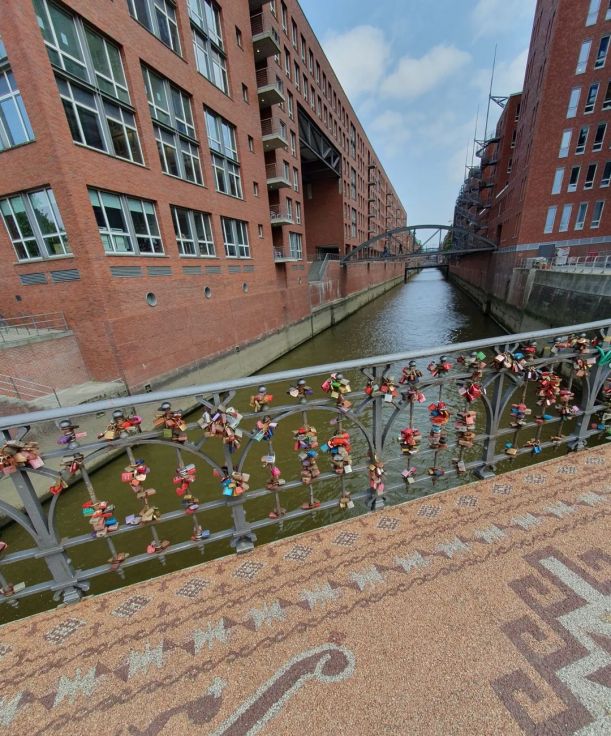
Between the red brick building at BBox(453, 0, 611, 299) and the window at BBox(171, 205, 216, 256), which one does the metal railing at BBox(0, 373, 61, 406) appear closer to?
the window at BBox(171, 205, 216, 256)

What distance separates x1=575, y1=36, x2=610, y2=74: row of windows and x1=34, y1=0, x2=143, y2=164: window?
27.9m

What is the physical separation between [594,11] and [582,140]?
7070 millimetres

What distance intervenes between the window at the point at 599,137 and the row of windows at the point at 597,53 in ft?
11.0

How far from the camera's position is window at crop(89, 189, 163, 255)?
28.6 ft

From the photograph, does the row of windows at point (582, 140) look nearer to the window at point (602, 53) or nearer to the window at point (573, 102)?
the window at point (573, 102)

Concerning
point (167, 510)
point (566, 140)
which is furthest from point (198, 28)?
point (566, 140)

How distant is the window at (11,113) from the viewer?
746 centimetres

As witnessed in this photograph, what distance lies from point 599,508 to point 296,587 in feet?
8.09

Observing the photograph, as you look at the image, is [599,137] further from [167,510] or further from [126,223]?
[167,510]

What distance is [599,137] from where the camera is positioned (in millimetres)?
21156

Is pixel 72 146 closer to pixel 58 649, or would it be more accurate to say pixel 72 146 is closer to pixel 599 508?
pixel 58 649

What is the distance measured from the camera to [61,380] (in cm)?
Result: 842

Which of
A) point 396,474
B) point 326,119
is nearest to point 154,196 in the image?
point 396,474

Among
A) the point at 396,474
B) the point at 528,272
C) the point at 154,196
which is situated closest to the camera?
the point at 396,474
